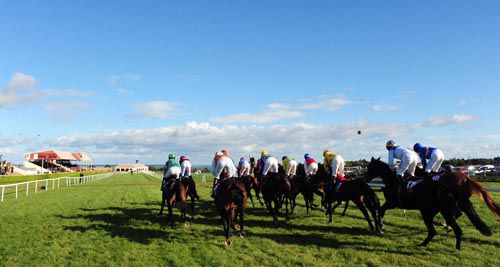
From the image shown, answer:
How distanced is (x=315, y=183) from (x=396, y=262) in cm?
668

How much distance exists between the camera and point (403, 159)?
354 inches

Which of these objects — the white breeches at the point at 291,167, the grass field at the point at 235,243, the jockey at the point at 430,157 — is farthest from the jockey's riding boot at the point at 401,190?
the white breeches at the point at 291,167

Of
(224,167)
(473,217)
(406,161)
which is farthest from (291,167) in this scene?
(473,217)

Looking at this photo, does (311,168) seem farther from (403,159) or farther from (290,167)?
(403,159)

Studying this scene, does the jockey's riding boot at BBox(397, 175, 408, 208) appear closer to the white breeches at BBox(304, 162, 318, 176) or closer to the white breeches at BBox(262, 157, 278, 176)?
A: the white breeches at BBox(262, 157, 278, 176)

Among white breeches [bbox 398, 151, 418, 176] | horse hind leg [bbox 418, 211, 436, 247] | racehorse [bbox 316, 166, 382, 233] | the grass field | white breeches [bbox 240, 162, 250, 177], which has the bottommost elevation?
the grass field

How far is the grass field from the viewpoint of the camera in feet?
23.1

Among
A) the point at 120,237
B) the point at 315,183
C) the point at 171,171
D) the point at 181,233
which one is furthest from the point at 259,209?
the point at 120,237

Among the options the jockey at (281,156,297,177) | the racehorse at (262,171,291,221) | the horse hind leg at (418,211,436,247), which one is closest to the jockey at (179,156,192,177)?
the racehorse at (262,171,291,221)

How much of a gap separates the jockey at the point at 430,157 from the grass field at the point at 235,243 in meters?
1.62

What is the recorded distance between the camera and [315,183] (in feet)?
44.2

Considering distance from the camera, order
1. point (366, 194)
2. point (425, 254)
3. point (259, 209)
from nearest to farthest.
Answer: point (425, 254), point (366, 194), point (259, 209)

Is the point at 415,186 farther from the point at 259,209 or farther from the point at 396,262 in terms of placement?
the point at 259,209

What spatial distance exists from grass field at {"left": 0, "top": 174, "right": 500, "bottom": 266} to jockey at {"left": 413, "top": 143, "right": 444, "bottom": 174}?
1621 millimetres
